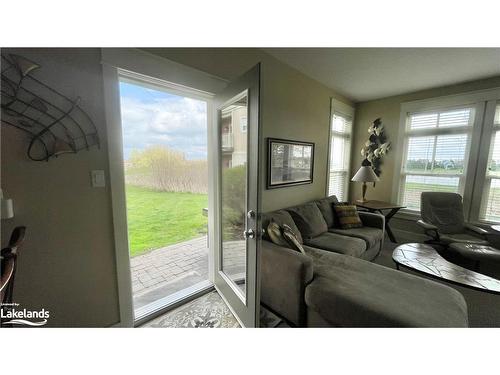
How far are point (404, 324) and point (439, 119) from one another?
3.66 m

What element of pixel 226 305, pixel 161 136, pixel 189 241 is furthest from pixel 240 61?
pixel 189 241

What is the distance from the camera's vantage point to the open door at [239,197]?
1.26 m

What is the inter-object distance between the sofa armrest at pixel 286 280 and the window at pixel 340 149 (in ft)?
7.49

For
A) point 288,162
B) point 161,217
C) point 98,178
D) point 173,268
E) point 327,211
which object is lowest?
point 173,268

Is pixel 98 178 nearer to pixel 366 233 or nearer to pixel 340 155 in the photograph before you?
pixel 366 233

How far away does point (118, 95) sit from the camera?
126cm

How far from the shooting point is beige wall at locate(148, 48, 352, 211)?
1679 mm

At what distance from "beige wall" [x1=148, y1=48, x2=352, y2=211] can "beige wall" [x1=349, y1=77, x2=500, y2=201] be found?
755mm

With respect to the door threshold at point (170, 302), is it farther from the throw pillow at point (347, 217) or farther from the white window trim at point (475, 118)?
the white window trim at point (475, 118)

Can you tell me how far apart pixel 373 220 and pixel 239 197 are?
7.54 ft

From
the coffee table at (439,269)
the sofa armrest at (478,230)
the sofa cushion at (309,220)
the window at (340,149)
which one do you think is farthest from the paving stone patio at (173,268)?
the sofa armrest at (478,230)

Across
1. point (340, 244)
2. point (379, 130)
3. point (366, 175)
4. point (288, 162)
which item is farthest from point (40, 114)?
point (379, 130)

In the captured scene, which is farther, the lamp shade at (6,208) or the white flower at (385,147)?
the white flower at (385,147)

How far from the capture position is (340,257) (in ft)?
6.02
